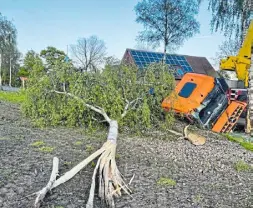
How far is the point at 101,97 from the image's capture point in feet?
22.6

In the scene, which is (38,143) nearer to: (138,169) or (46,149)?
(46,149)

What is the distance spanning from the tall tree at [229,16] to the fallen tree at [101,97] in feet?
17.7

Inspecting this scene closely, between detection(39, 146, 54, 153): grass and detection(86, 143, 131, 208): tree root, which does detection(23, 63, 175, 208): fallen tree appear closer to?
detection(39, 146, 54, 153): grass

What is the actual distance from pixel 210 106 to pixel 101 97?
10.1ft

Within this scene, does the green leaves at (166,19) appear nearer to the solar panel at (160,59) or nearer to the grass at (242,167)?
the solar panel at (160,59)

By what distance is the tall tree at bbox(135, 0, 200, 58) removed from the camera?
63.6 ft

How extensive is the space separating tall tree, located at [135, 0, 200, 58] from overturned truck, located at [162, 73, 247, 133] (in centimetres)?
1193

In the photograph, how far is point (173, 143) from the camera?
244 inches

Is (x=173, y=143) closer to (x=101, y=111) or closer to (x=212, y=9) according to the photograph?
(x=101, y=111)

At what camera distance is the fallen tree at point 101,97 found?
6875mm

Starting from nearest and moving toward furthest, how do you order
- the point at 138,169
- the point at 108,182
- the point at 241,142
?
the point at 108,182 → the point at 138,169 → the point at 241,142

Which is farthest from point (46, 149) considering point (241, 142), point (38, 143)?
point (241, 142)

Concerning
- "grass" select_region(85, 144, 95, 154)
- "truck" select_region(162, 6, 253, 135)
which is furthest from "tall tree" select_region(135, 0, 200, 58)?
"grass" select_region(85, 144, 95, 154)

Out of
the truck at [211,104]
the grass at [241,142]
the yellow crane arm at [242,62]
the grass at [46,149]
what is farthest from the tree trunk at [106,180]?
the yellow crane arm at [242,62]
